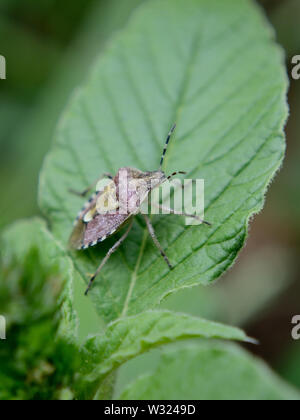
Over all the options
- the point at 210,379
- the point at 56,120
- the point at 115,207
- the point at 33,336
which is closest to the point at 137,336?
the point at 210,379

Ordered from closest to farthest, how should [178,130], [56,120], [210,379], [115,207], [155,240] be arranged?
[210,379], [155,240], [178,130], [115,207], [56,120]

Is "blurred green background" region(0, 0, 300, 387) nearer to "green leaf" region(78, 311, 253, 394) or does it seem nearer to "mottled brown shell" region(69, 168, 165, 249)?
"mottled brown shell" region(69, 168, 165, 249)

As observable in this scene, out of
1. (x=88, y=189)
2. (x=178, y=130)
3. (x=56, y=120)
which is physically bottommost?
(x=56, y=120)

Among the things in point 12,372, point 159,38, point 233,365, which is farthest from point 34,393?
point 159,38

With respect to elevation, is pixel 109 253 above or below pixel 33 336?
below

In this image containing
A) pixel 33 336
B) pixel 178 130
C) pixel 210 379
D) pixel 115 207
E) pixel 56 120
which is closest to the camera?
pixel 33 336

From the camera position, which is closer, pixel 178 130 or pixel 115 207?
pixel 178 130

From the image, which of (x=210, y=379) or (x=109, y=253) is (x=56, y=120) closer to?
(x=109, y=253)
